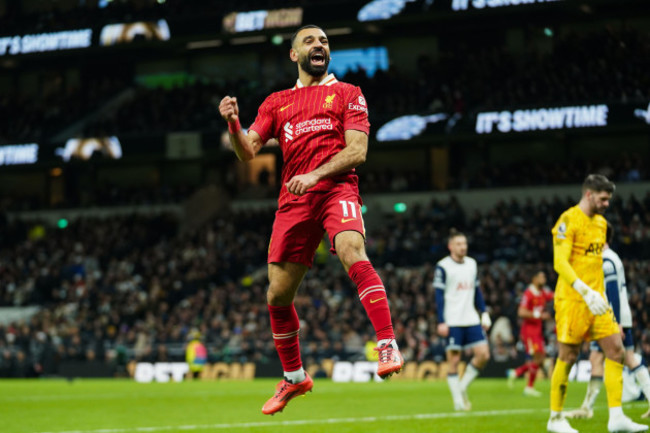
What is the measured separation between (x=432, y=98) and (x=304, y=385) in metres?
26.7

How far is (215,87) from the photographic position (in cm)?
3909

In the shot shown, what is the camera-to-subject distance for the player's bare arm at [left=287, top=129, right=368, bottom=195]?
700 cm

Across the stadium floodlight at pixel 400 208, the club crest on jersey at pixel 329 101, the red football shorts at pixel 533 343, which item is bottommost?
the red football shorts at pixel 533 343

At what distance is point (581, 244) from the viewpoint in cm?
979

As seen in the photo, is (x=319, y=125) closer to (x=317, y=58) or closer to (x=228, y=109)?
(x=317, y=58)

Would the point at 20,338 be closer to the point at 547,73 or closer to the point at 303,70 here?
the point at 547,73

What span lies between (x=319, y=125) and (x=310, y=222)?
0.78m

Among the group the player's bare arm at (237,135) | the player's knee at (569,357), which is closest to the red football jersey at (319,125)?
the player's bare arm at (237,135)

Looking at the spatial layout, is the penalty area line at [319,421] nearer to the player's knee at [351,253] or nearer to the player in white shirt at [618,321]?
the player in white shirt at [618,321]

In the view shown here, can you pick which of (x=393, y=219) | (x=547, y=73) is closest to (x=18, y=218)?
(x=393, y=219)

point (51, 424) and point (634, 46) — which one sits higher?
point (634, 46)

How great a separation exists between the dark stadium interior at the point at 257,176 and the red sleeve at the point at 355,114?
17457 mm

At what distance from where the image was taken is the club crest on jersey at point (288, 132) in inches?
305

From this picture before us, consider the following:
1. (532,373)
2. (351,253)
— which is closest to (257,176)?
(532,373)
